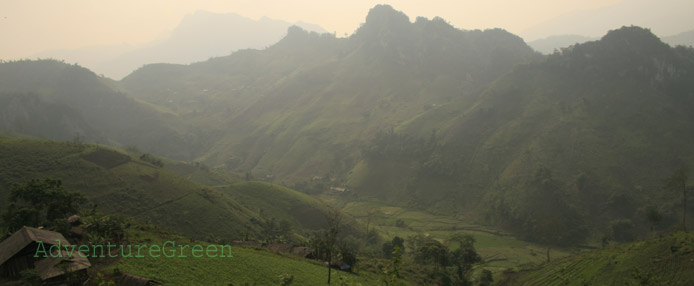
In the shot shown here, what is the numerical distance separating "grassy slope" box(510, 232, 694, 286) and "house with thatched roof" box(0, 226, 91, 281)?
5469 centimetres

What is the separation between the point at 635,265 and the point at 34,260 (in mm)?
68360

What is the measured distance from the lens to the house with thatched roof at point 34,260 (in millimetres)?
30359

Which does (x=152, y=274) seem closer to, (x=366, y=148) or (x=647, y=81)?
(x=366, y=148)

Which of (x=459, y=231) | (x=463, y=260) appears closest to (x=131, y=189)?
(x=463, y=260)

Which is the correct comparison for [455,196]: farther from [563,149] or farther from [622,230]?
[622,230]

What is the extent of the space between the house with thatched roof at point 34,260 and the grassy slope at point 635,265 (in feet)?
179

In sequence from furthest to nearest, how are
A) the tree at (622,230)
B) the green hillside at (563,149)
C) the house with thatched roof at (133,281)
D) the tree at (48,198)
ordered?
the green hillside at (563,149) → the tree at (622,230) → the tree at (48,198) → the house with thatched roof at (133,281)

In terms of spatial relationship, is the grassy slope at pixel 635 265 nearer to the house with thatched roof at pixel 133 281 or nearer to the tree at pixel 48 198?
the house with thatched roof at pixel 133 281

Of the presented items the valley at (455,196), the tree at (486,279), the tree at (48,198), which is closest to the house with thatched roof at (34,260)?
the valley at (455,196)

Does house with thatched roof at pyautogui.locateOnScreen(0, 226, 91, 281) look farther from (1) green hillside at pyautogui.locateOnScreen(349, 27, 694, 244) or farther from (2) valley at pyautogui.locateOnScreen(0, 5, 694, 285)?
(1) green hillside at pyautogui.locateOnScreen(349, 27, 694, 244)

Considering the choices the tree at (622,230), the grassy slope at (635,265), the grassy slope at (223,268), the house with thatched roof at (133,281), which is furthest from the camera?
the tree at (622,230)

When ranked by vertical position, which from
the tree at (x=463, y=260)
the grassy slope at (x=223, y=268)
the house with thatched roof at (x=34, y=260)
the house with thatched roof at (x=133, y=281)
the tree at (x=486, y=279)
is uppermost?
the house with thatched roof at (x=34, y=260)

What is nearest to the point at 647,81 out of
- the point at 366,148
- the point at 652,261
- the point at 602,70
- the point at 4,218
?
the point at 602,70

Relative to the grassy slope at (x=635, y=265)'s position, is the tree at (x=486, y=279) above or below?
below
